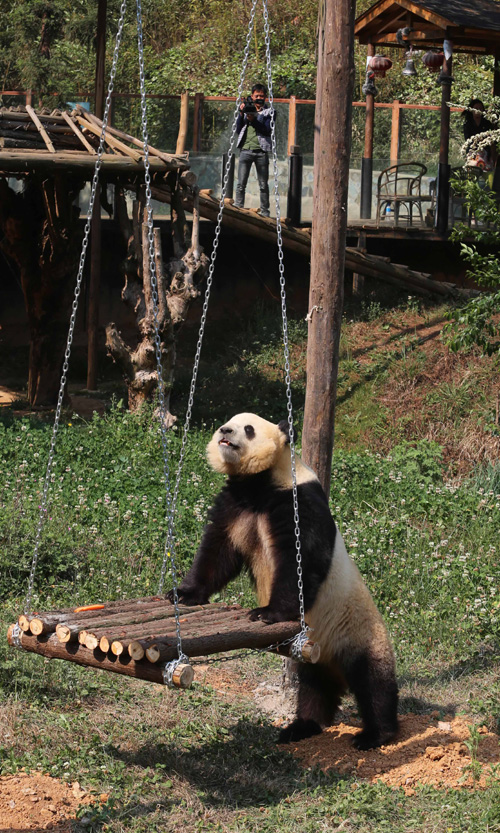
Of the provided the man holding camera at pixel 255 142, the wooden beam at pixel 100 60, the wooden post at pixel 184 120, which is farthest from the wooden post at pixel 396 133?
the wooden beam at pixel 100 60

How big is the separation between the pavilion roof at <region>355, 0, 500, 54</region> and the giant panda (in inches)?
434

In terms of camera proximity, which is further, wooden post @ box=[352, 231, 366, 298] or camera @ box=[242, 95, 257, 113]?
wooden post @ box=[352, 231, 366, 298]

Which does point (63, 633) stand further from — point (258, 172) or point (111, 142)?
point (258, 172)

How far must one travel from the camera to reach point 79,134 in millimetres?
12297

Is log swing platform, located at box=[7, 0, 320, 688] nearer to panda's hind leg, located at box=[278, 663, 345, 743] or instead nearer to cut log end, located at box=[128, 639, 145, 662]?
cut log end, located at box=[128, 639, 145, 662]

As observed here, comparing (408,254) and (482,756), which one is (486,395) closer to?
(408,254)

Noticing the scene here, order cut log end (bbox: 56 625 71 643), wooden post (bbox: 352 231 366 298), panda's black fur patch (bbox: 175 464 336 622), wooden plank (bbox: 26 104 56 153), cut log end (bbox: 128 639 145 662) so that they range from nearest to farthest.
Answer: cut log end (bbox: 128 639 145 662), cut log end (bbox: 56 625 71 643), panda's black fur patch (bbox: 175 464 336 622), wooden plank (bbox: 26 104 56 153), wooden post (bbox: 352 231 366 298)

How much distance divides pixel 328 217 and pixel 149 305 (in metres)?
6.23

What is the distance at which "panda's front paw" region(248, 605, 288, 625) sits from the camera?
4.83m

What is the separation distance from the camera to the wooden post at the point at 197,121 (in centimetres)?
1658

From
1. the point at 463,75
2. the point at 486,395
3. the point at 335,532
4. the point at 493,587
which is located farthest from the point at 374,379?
the point at 463,75

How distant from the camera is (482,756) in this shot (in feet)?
17.1

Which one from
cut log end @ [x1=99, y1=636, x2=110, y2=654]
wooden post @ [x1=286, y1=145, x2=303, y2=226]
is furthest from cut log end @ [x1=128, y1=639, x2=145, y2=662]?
wooden post @ [x1=286, y1=145, x2=303, y2=226]

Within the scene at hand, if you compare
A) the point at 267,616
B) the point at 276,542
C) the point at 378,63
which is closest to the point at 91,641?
the point at 267,616
